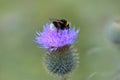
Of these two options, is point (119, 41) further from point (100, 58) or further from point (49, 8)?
point (49, 8)

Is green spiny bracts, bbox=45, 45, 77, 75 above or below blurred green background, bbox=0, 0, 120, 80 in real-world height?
below

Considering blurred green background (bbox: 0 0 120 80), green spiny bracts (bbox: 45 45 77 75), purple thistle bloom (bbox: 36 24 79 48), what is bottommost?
green spiny bracts (bbox: 45 45 77 75)

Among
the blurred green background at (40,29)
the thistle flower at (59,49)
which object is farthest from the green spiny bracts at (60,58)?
the blurred green background at (40,29)

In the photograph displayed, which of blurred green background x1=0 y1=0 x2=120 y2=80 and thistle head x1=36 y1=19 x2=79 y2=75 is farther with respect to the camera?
blurred green background x1=0 y1=0 x2=120 y2=80

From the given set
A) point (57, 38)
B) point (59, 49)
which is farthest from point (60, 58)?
point (57, 38)

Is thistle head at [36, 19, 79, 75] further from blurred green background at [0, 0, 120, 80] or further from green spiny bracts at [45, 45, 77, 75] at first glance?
blurred green background at [0, 0, 120, 80]

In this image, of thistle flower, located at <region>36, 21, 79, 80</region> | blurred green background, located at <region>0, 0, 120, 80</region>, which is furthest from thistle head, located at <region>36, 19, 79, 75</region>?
blurred green background, located at <region>0, 0, 120, 80</region>
